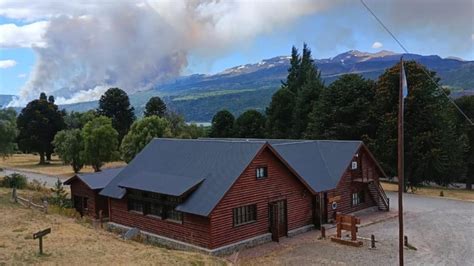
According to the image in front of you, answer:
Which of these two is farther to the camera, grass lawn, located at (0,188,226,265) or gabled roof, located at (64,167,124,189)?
gabled roof, located at (64,167,124,189)

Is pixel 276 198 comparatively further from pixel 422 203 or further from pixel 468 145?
pixel 468 145

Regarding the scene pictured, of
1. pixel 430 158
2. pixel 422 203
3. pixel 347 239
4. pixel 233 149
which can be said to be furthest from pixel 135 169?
pixel 430 158

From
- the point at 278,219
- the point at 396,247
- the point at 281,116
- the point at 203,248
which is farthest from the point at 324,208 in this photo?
the point at 281,116

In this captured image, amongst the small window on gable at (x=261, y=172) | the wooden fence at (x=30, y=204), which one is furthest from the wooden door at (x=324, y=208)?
the wooden fence at (x=30, y=204)

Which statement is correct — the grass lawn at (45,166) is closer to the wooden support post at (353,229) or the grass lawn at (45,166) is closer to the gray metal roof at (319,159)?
the gray metal roof at (319,159)

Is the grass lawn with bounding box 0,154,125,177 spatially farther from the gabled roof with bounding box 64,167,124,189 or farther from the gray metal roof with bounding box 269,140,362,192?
the gray metal roof with bounding box 269,140,362,192

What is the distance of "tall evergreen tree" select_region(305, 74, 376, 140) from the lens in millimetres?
48206

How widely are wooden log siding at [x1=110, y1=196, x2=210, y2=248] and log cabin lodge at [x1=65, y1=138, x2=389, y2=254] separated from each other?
47mm

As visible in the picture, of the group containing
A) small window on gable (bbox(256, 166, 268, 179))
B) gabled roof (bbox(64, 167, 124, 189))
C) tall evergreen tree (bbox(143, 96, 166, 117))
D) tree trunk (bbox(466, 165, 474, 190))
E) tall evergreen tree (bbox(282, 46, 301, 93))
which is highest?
tall evergreen tree (bbox(282, 46, 301, 93))

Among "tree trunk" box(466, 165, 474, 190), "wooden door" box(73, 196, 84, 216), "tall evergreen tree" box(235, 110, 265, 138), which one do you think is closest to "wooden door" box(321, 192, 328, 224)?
"wooden door" box(73, 196, 84, 216)

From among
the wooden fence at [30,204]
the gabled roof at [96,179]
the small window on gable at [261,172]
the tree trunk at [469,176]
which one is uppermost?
the small window on gable at [261,172]

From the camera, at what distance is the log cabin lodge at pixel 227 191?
22234mm

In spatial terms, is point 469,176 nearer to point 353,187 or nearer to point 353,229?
point 353,187

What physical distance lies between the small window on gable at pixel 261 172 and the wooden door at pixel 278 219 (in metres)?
1.52
